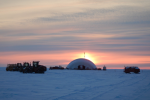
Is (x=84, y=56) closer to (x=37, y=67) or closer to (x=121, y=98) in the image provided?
(x=37, y=67)

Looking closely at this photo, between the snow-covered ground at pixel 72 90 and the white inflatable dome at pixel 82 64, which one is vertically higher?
the white inflatable dome at pixel 82 64

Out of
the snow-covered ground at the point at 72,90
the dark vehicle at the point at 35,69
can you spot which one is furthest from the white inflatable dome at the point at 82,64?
the snow-covered ground at the point at 72,90

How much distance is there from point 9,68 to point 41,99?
200ft

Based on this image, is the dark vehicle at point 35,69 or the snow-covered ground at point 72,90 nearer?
the snow-covered ground at point 72,90

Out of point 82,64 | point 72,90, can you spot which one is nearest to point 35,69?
point 72,90

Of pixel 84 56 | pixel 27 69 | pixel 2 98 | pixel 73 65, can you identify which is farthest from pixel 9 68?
pixel 2 98

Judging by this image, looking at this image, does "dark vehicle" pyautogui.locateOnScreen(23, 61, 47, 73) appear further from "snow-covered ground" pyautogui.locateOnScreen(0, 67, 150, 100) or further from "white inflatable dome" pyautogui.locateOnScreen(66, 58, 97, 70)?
"white inflatable dome" pyautogui.locateOnScreen(66, 58, 97, 70)

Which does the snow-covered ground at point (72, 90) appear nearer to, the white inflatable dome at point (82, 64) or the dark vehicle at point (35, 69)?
the dark vehicle at point (35, 69)

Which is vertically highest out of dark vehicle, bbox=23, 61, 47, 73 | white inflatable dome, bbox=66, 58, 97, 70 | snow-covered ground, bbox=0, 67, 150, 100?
white inflatable dome, bbox=66, 58, 97, 70

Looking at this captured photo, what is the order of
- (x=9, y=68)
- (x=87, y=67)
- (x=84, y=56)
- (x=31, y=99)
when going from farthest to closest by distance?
(x=84, y=56)
(x=87, y=67)
(x=9, y=68)
(x=31, y=99)

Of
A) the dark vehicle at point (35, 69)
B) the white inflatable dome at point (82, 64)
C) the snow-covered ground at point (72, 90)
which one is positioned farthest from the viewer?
the white inflatable dome at point (82, 64)

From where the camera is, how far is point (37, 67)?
2084 inches

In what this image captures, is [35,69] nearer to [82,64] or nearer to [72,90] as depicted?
[72,90]

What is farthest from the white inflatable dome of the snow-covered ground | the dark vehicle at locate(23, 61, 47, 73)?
the snow-covered ground
